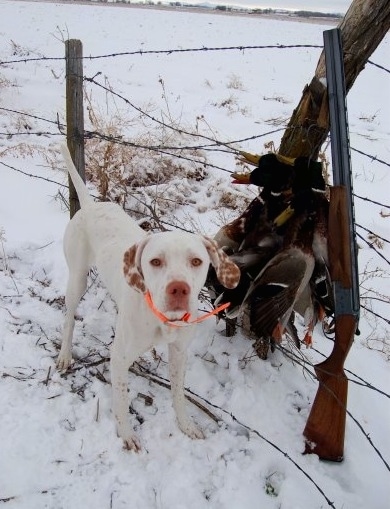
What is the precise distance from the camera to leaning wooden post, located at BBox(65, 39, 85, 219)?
9.80ft

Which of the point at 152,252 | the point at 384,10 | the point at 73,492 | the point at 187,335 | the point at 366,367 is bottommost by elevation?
the point at 73,492

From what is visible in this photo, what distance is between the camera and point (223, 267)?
2004mm

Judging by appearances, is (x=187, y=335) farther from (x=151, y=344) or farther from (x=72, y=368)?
(x=72, y=368)

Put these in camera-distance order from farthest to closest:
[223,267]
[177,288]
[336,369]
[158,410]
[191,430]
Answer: [158,410] → [191,430] → [336,369] → [223,267] → [177,288]

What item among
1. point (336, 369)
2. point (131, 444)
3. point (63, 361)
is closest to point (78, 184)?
point (63, 361)

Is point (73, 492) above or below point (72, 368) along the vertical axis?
below

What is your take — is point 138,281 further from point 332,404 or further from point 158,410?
point 332,404

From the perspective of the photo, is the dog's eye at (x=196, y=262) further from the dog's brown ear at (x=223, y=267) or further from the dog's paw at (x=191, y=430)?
the dog's paw at (x=191, y=430)

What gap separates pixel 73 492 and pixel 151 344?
719 millimetres

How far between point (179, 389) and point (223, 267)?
78 centimetres

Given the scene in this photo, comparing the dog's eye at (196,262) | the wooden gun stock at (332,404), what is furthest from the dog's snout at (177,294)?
the wooden gun stock at (332,404)

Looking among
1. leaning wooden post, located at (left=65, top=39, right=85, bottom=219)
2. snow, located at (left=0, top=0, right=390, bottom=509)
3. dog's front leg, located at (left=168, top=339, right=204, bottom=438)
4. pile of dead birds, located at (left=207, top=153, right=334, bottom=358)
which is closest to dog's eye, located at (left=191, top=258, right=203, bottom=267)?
pile of dead birds, located at (left=207, top=153, right=334, bottom=358)

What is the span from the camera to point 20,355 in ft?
9.02

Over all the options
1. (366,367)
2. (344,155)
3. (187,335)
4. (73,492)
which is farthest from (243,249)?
(73,492)
